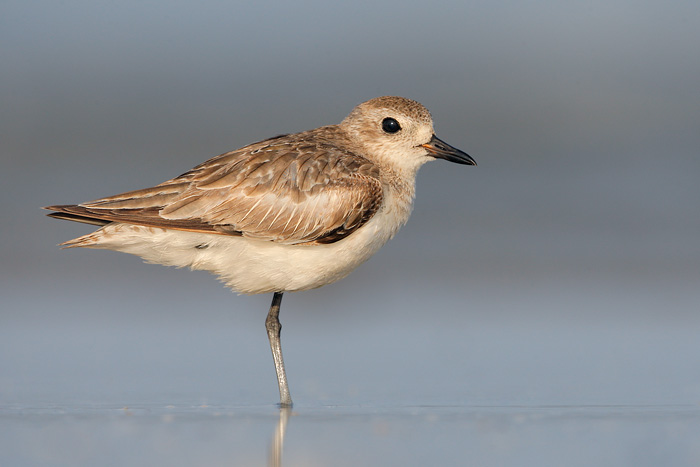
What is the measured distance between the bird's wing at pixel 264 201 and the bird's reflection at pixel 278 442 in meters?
1.45

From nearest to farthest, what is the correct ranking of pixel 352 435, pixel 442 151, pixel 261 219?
1. pixel 352 435
2. pixel 261 219
3. pixel 442 151

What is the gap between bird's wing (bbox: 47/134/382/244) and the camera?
781 cm

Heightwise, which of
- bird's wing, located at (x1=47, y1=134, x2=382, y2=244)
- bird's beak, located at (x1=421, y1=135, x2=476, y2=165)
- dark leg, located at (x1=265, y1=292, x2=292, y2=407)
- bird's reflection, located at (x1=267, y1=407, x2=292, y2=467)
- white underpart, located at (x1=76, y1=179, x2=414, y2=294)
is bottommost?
bird's reflection, located at (x1=267, y1=407, x2=292, y2=467)

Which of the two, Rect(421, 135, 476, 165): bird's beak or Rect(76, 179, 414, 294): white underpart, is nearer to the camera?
Rect(76, 179, 414, 294): white underpart

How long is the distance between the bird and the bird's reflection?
598 millimetres

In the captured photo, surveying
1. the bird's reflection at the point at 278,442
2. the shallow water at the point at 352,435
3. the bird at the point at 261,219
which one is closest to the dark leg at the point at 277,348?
the bird at the point at 261,219

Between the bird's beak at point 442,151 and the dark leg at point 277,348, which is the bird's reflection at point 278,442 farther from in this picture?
the bird's beak at point 442,151

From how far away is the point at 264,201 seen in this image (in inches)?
315

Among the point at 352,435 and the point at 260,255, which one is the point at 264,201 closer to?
the point at 260,255

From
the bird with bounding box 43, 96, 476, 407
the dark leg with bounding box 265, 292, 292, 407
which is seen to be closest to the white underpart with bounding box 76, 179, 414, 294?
the bird with bounding box 43, 96, 476, 407

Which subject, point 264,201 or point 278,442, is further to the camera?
point 264,201

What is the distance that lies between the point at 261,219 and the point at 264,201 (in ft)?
0.48

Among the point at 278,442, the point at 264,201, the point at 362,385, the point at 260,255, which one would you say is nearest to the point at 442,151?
the point at 264,201

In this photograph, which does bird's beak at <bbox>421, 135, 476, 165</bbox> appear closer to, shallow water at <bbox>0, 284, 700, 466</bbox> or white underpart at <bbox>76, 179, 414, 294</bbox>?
white underpart at <bbox>76, 179, 414, 294</bbox>
